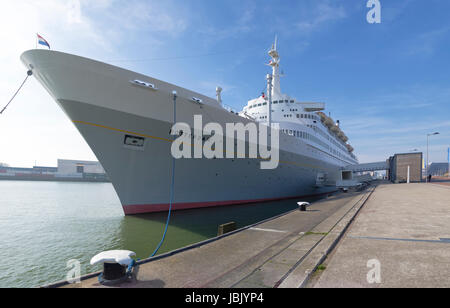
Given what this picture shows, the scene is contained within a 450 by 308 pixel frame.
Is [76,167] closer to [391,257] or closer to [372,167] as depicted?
[372,167]

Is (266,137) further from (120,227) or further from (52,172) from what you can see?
(52,172)

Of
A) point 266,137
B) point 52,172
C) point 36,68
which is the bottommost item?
point 52,172

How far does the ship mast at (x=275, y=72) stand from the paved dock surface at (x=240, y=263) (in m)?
20.4

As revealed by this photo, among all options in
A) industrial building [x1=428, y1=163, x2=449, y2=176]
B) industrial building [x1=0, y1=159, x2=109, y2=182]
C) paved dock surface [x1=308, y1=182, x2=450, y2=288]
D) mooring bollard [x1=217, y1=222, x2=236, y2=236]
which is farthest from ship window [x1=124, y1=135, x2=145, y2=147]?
industrial building [x1=428, y1=163, x2=449, y2=176]

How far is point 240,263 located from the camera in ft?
13.9

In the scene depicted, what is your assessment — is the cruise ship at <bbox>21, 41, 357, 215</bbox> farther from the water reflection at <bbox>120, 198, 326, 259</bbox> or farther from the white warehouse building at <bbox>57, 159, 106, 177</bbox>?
the white warehouse building at <bbox>57, 159, 106, 177</bbox>

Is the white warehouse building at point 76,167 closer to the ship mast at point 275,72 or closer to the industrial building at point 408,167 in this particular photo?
the ship mast at point 275,72

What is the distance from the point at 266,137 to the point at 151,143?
7.68 meters

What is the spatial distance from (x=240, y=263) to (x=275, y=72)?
78.0 feet

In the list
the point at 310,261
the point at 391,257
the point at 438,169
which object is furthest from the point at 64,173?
the point at 438,169

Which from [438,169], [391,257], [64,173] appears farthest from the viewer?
[438,169]

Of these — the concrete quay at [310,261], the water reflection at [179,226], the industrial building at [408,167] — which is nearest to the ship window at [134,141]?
the water reflection at [179,226]
